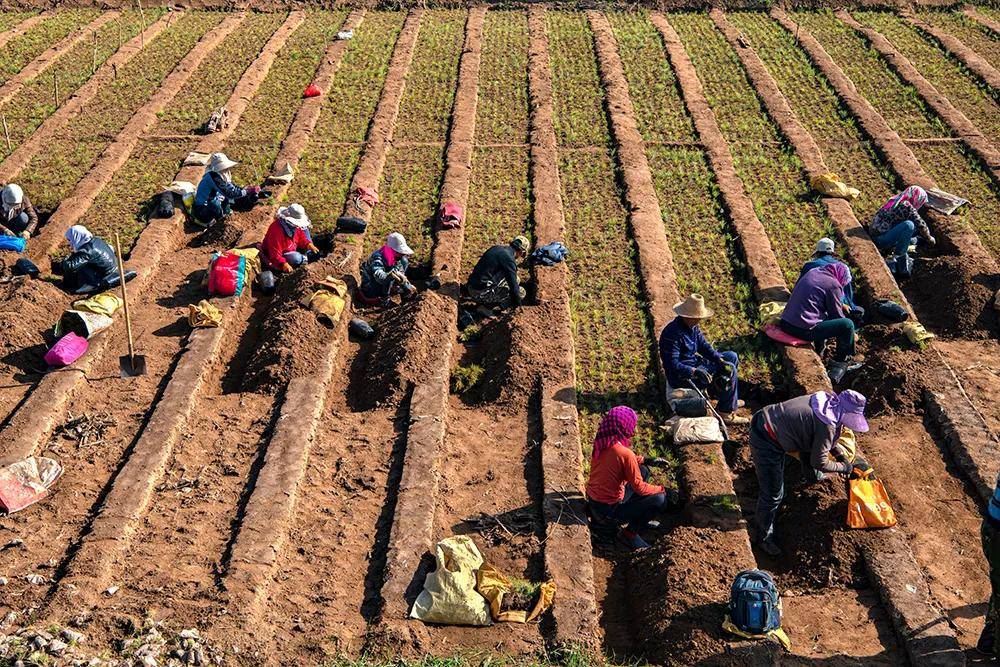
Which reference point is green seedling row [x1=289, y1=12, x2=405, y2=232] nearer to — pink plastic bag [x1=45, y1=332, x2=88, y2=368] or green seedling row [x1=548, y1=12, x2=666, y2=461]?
green seedling row [x1=548, y1=12, x2=666, y2=461]

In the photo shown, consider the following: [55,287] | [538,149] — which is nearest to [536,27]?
[538,149]

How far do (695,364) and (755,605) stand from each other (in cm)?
321

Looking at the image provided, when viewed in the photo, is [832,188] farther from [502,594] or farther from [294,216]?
[502,594]

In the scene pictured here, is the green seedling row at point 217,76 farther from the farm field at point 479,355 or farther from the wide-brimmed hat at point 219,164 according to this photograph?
the wide-brimmed hat at point 219,164

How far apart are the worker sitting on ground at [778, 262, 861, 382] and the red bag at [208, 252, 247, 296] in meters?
6.36

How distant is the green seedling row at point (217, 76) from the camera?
1780 cm

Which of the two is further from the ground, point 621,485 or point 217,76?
point 621,485

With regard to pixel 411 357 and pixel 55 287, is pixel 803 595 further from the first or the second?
pixel 55 287

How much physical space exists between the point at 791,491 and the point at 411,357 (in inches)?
164

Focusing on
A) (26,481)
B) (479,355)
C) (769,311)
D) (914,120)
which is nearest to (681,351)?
(769,311)

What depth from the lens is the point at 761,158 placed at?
1648cm

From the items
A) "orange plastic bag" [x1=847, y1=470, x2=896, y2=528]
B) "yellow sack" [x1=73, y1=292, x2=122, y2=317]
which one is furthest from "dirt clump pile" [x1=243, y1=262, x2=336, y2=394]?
"orange plastic bag" [x1=847, y1=470, x2=896, y2=528]

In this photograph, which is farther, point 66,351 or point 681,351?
point 66,351

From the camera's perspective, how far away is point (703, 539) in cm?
916
